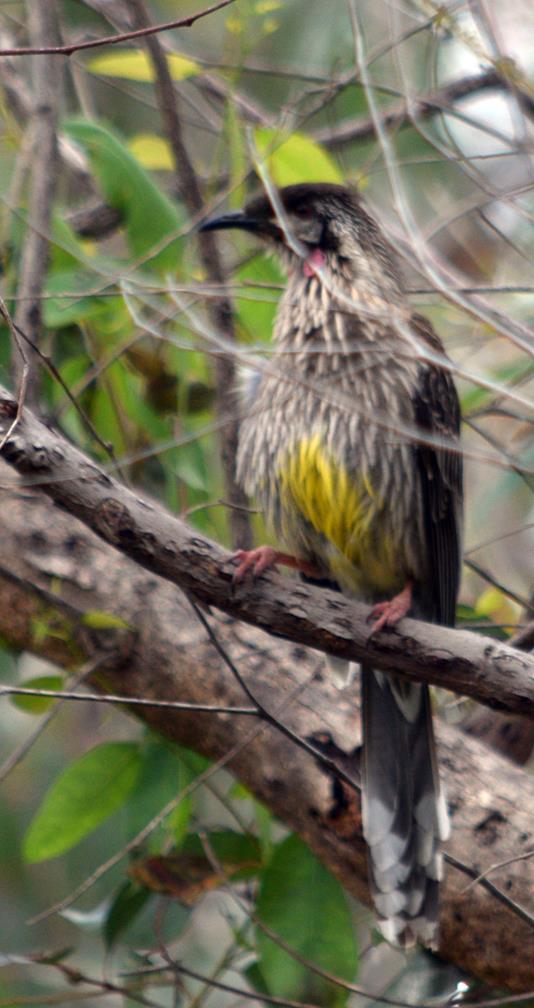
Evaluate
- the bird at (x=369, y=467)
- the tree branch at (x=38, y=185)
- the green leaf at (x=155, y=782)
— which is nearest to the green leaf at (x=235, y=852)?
the green leaf at (x=155, y=782)

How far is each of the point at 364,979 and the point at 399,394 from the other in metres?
3.18

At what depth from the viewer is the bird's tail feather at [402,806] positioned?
11.8 feet

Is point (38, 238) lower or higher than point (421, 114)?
lower

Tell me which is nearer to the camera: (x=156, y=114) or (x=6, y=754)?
(x=6, y=754)

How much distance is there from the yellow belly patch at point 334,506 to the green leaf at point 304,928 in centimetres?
91

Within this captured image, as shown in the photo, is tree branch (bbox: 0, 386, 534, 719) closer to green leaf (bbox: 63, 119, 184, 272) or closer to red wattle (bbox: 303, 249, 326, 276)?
red wattle (bbox: 303, 249, 326, 276)

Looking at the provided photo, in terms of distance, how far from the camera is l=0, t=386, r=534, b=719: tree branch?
108 inches

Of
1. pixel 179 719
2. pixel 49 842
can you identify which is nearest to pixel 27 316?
pixel 179 719

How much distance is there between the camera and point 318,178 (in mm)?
4535

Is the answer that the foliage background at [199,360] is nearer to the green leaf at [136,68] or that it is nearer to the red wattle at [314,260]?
the green leaf at [136,68]

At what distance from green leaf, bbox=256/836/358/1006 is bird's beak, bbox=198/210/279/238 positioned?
199 centimetres

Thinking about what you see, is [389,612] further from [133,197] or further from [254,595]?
[133,197]

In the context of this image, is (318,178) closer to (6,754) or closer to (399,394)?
(399,394)

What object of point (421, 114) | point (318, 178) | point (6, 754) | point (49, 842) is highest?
point (421, 114)
